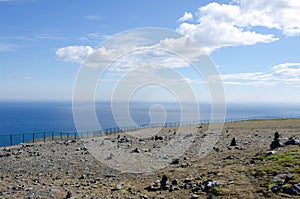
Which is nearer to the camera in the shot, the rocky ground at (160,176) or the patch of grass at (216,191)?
the patch of grass at (216,191)

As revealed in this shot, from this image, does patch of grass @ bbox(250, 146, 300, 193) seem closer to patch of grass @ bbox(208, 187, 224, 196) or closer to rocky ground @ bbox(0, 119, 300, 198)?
rocky ground @ bbox(0, 119, 300, 198)

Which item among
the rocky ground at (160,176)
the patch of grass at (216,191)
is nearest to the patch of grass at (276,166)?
the rocky ground at (160,176)

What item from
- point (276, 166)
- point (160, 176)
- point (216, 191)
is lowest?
point (160, 176)

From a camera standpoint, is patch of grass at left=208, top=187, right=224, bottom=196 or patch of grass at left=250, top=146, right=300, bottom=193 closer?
patch of grass at left=208, top=187, right=224, bottom=196

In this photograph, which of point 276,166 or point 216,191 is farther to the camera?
point 276,166

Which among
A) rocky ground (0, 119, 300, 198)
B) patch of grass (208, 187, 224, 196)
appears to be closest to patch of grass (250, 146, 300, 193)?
rocky ground (0, 119, 300, 198)

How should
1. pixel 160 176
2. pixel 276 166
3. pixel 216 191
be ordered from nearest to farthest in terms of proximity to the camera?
pixel 216 191 < pixel 276 166 < pixel 160 176

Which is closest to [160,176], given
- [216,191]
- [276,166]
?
[216,191]

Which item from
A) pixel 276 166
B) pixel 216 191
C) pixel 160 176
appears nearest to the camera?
pixel 216 191

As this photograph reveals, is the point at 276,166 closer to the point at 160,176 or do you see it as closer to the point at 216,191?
the point at 216,191

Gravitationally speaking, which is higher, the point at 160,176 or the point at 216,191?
the point at 216,191

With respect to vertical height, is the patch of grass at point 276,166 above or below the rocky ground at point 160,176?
above

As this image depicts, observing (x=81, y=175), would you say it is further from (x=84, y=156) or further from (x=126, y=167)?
(x=84, y=156)

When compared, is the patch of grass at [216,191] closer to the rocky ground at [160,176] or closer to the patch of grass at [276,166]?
the rocky ground at [160,176]
